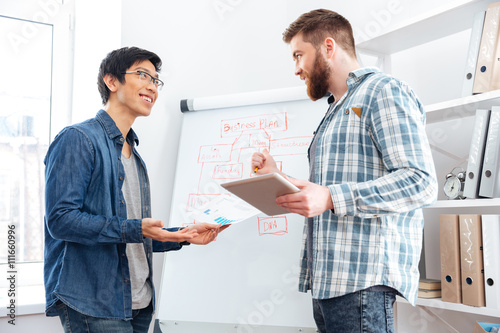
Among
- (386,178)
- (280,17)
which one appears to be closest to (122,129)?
(386,178)

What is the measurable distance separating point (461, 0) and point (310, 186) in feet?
3.44

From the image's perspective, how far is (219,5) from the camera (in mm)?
2617

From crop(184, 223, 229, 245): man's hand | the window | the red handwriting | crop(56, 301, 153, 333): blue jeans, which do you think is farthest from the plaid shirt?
the window

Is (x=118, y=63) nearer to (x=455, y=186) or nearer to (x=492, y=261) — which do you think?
(x=455, y=186)

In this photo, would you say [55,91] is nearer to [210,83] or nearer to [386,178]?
[210,83]

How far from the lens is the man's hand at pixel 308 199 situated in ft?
3.32

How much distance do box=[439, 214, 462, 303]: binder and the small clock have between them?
0.09 meters

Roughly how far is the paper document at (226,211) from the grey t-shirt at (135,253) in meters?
0.22

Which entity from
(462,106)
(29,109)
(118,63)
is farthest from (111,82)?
(462,106)

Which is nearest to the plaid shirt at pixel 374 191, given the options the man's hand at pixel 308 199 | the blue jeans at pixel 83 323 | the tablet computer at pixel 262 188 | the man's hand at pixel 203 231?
the man's hand at pixel 308 199

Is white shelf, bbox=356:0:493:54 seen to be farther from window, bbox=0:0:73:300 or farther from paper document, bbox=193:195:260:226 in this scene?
window, bbox=0:0:73:300

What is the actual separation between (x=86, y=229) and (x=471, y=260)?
4.16ft

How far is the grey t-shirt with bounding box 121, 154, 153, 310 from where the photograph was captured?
1.38m

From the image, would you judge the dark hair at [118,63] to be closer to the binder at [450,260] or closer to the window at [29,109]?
the window at [29,109]
